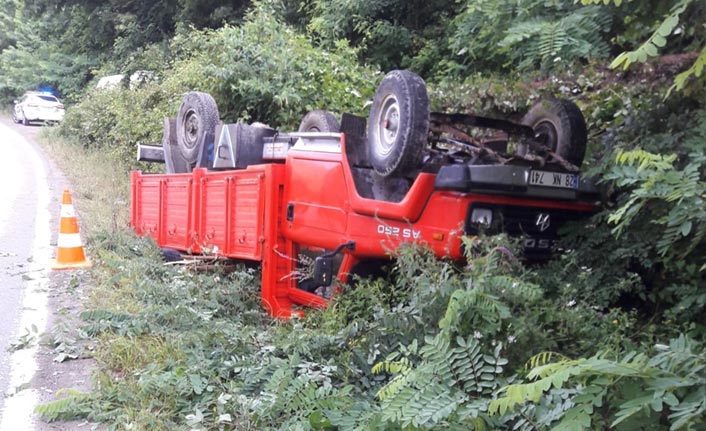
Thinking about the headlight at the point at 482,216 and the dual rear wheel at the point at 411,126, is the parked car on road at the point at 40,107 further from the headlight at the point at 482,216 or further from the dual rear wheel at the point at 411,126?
the headlight at the point at 482,216

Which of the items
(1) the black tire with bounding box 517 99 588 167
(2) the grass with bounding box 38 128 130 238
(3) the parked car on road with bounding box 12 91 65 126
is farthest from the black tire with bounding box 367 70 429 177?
(3) the parked car on road with bounding box 12 91 65 126

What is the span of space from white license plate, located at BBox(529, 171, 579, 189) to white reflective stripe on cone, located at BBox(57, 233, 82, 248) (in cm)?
565

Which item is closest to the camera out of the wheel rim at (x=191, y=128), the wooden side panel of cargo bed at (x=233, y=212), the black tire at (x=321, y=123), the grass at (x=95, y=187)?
the wooden side panel of cargo bed at (x=233, y=212)

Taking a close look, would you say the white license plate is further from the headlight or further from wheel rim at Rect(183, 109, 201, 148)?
wheel rim at Rect(183, 109, 201, 148)

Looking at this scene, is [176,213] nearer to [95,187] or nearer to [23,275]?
[23,275]

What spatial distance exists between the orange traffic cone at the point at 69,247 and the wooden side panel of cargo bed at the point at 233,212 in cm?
151

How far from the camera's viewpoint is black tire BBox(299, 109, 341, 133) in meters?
7.18

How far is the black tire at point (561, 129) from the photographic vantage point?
5.18 metres

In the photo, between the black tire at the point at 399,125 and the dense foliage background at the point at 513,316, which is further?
the black tire at the point at 399,125

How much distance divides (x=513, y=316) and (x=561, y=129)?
7.48ft

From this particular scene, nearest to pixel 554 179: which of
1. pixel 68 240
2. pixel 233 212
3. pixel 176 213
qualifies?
pixel 233 212

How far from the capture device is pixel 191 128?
8234 mm

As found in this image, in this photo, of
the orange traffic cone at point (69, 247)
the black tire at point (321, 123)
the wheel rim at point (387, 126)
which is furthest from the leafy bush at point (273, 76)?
the wheel rim at point (387, 126)

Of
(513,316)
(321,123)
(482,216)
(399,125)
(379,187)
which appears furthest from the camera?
(321,123)
